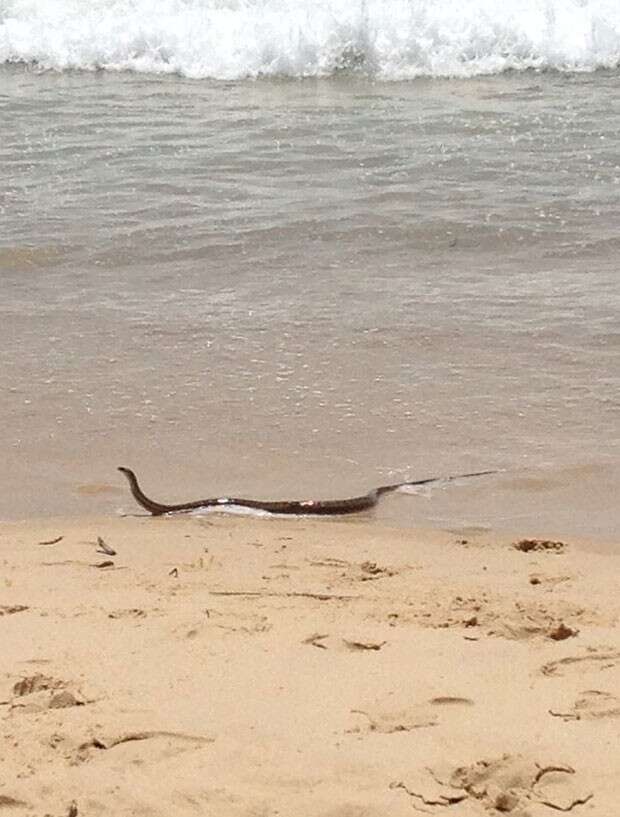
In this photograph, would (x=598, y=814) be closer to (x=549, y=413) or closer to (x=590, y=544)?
(x=590, y=544)

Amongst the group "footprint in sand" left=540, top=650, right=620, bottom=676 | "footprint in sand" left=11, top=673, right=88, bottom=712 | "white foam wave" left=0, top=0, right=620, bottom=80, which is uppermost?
"white foam wave" left=0, top=0, right=620, bottom=80

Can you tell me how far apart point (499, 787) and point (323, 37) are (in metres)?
13.2

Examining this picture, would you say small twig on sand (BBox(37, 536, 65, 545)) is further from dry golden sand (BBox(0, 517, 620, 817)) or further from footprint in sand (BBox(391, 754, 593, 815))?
footprint in sand (BBox(391, 754, 593, 815))

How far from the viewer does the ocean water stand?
16.9 ft

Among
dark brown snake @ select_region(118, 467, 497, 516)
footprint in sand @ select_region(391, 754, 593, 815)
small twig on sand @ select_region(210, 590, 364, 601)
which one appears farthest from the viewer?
dark brown snake @ select_region(118, 467, 497, 516)

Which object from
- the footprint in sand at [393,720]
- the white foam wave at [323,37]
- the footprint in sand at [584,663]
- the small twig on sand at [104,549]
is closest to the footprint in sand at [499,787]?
the footprint in sand at [393,720]

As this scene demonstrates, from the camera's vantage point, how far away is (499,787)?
2.83m

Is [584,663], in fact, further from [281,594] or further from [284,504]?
[284,504]

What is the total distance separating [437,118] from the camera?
11.0m

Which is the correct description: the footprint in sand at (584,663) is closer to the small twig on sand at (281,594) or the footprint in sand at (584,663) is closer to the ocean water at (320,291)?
the small twig on sand at (281,594)

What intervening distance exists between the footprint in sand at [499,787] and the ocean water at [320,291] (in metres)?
1.80

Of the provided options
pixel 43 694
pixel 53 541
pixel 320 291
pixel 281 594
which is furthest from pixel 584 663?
pixel 320 291

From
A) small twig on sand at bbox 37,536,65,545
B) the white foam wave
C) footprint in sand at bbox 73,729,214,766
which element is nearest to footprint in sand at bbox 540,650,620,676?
footprint in sand at bbox 73,729,214,766

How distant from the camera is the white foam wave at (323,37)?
1402 cm
